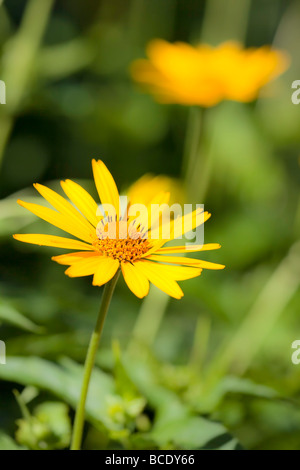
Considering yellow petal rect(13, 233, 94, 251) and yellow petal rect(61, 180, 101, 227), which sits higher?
yellow petal rect(61, 180, 101, 227)

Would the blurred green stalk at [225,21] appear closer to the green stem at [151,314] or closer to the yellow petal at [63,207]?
the green stem at [151,314]

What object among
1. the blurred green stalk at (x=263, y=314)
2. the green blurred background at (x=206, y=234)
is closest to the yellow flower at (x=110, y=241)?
the green blurred background at (x=206, y=234)

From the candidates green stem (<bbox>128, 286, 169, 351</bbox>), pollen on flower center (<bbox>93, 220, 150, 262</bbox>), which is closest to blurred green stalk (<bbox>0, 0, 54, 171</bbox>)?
green stem (<bbox>128, 286, 169, 351</bbox>)

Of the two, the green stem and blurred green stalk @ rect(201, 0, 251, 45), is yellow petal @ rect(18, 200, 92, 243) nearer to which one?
the green stem

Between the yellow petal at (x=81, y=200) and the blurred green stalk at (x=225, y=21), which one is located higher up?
the blurred green stalk at (x=225, y=21)
